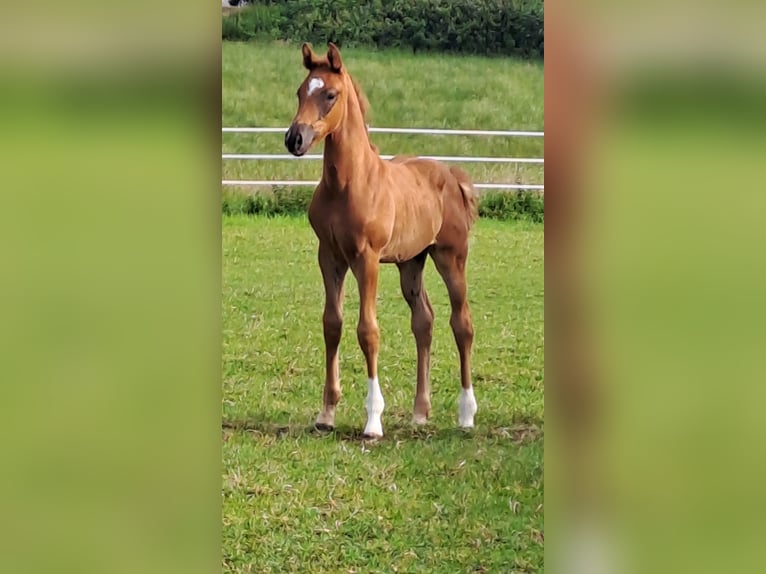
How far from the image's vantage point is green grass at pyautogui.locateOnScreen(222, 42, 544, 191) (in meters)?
1.86

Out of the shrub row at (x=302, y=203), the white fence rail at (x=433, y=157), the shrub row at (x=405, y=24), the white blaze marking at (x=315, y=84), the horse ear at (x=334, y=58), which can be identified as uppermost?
the shrub row at (x=405, y=24)

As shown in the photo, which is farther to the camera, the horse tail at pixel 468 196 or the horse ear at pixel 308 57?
the horse tail at pixel 468 196

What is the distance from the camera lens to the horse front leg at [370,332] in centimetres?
192

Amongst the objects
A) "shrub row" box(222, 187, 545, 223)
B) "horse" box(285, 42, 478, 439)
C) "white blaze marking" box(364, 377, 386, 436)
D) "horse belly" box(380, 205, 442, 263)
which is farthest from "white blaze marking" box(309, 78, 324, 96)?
"white blaze marking" box(364, 377, 386, 436)

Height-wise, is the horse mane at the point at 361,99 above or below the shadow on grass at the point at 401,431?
above

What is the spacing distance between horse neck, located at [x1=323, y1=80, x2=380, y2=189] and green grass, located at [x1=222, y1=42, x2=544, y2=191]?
0.03 metres

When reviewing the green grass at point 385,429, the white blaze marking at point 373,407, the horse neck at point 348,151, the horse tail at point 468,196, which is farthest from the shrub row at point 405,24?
the white blaze marking at point 373,407

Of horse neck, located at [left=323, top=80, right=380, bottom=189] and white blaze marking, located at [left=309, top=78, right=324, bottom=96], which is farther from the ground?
white blaze marking, located at [left=309, top=78, right=324, bottom=96]

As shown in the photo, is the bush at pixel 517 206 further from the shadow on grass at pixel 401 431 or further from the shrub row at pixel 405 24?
the shadow on grass at pixel 401 431

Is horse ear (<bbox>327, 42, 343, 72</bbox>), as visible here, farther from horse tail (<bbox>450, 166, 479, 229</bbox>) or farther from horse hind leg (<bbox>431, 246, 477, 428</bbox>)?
horse hind leg (<bbox>431, 246, 477, 428</bbox>)

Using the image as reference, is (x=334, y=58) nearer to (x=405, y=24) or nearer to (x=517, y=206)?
(x=405, y=24)

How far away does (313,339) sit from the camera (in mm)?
1967
